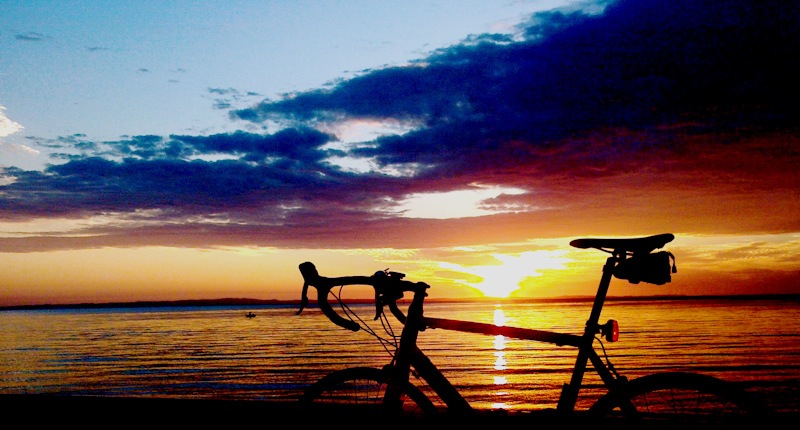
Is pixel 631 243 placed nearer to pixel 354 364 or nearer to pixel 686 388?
pixel 686 388

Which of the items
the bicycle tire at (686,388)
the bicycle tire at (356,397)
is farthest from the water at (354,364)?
the bicycle tire at (356,397)

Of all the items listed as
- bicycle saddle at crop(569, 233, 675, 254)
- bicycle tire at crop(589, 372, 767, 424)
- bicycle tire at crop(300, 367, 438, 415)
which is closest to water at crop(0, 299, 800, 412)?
bicycle tire at crop(589, 372, 767, 424)

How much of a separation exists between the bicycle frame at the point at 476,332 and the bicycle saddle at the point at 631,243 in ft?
0.26

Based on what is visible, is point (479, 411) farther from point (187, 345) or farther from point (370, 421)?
point (187, 345)

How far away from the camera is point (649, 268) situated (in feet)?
11.6

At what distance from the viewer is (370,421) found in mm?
3547

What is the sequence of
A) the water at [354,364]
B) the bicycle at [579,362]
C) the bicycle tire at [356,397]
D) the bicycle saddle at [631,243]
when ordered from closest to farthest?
the bicycle at [579,362]
the bicycle saddle at [631,243]
the bicycle tire at [356,397]
the water at [354,364]

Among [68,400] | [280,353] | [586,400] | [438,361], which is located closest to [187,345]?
[280,353]

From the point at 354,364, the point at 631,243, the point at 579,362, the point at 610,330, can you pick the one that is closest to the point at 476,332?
the point at 579,362

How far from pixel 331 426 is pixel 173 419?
4.09ft

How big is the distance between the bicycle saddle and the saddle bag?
0.05 metres

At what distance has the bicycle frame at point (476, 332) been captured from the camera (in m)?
3.62

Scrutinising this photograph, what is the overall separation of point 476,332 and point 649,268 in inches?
45.4

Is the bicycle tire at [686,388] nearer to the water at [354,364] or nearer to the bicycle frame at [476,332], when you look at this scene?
the bicycle frame at [476,332]
